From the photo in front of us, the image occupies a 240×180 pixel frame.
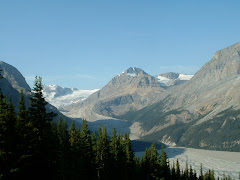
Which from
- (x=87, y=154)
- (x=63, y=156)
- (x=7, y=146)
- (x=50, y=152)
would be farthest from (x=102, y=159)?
(x=7, y=146)

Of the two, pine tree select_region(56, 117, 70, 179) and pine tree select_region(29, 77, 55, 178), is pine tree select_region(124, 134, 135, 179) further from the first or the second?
pine tree select_region(29, 77, 55, 178)

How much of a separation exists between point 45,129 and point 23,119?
3.00 m

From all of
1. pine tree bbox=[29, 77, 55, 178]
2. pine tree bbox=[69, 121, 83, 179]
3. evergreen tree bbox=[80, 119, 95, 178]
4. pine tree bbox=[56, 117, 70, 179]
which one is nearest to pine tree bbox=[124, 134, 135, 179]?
evergreen tree bbox=[80, 119, 95, 178]

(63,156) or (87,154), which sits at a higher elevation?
(63,156)

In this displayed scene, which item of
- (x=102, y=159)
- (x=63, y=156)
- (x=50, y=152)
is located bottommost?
(x=102, y=159)

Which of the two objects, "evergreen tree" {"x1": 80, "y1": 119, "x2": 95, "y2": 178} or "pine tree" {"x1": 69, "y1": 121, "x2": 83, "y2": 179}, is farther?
"evergreen tree" {"x1": 80, "y1": 119, "x2": 95, "y2": 178}

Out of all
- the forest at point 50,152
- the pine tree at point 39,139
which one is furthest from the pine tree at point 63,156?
the pine tree at point 39,139

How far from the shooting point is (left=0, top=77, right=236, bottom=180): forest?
76.5 feet

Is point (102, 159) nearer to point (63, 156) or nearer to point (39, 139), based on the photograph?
point (63, 156)

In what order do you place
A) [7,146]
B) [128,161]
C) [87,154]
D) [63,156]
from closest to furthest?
[7,146] → [63,156] → [87,154] → [128,161]

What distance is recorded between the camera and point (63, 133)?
165 ft

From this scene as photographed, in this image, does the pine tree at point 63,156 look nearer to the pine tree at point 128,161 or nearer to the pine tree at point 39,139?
the pine tree at point 39,139

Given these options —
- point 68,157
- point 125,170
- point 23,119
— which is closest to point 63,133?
point 68,157

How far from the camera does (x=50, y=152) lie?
30.9 metres
